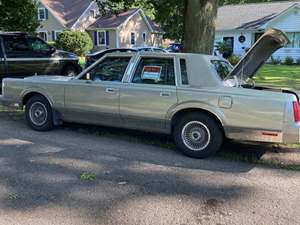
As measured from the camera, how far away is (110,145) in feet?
23.2

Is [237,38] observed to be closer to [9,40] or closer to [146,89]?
[9,40]

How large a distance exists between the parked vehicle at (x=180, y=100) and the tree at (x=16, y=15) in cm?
1231

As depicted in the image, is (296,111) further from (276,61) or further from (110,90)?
(276,61)

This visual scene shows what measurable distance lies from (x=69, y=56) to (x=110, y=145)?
8386 mm

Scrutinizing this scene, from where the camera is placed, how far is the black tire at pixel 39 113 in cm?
789

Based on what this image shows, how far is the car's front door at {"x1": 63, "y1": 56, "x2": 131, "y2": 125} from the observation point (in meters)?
7.13

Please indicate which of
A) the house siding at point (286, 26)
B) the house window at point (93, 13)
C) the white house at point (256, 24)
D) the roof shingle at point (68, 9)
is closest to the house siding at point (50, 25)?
the roof shingle at point (68, 9)

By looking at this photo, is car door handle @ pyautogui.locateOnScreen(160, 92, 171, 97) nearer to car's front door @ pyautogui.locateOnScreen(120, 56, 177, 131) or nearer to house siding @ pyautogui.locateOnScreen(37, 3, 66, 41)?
car's front door @ pyautogui.locateOnScreen(120, 56, 177, 131)

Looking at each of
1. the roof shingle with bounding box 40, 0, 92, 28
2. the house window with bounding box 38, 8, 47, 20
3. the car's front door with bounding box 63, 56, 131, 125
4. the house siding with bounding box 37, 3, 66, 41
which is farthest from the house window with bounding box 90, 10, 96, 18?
the car's front door with bounding box 63, 56, 131, 125

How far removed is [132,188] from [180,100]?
190cm

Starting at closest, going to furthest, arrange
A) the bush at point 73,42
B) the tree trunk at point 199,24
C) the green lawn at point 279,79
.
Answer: the tree trunk at point 199,24, the green lawn at point 279,79, the bush at point 73,42

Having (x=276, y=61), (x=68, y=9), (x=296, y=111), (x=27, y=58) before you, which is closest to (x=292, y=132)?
(x=296, y=111)

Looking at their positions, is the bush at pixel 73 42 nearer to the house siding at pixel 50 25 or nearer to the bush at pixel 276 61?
the house siding at pixel 50 25

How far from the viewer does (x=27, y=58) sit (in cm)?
1331
